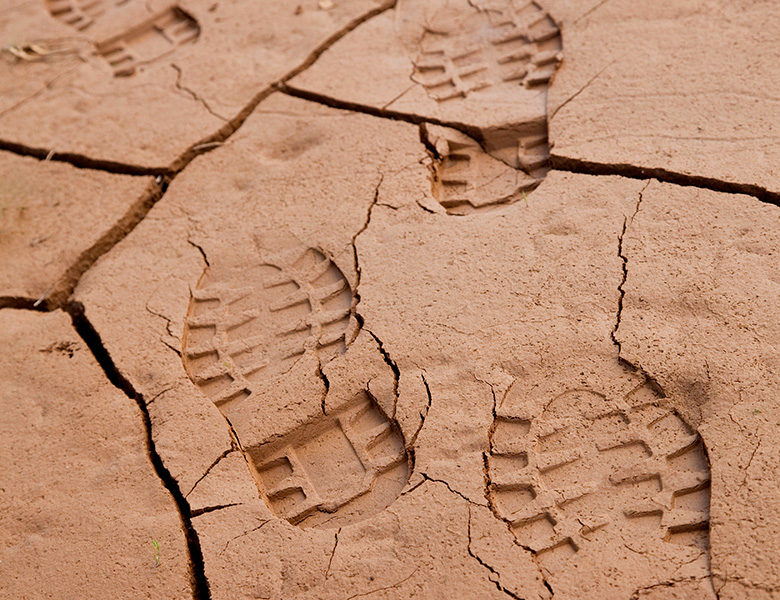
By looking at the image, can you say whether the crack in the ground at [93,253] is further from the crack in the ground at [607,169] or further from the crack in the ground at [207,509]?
the crack in the ground at [207,509]

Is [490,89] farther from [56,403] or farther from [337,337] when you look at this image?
[56,403]

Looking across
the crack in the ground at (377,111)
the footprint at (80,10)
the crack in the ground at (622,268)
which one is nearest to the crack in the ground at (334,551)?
the crack in the ground at (622,268)

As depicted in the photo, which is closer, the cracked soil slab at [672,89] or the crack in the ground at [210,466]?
the crack in the ground at [210,466]

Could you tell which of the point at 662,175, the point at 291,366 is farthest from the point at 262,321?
the point at 662,175

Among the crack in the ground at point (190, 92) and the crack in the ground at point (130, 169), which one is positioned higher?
the crack in the ground at point (190, 92)

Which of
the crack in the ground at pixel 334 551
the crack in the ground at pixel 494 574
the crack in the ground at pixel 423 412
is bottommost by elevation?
the crack in the ground at pixel 334 551

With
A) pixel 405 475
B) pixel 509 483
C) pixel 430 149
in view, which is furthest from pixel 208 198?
pixel 509 483
